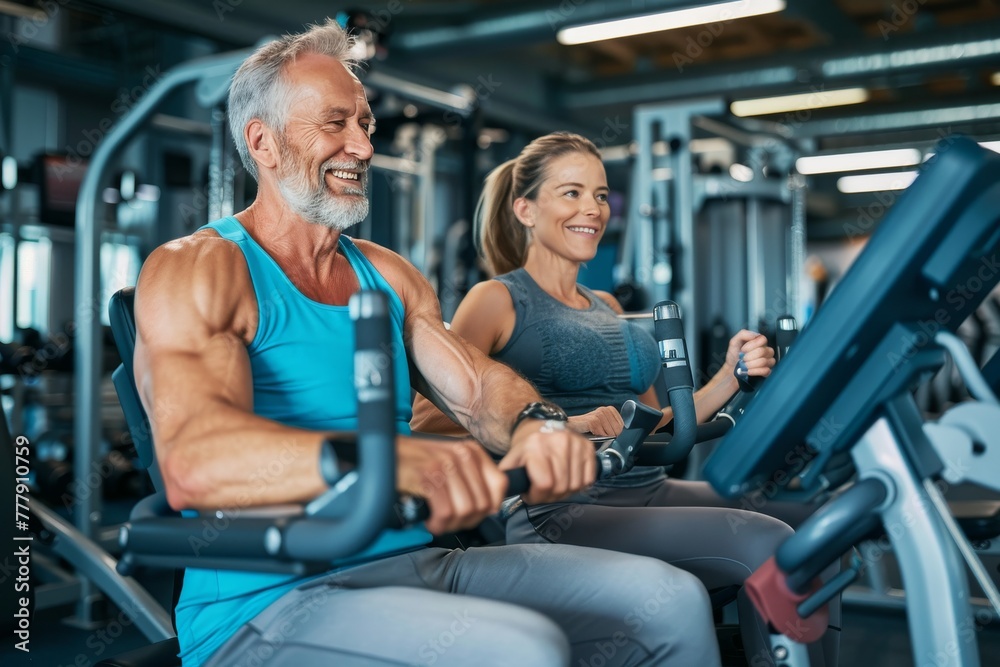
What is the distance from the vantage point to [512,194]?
225 centimetres

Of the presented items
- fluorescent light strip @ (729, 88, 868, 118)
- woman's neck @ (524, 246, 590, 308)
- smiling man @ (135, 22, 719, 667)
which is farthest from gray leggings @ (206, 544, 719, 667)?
fluorescent light strip @ (729, 88, 868, 118)

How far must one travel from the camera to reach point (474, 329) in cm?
192

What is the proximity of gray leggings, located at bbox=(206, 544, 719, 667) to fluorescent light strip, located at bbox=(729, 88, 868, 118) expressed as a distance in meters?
9.32

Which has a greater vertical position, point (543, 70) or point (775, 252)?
point (543, 70)

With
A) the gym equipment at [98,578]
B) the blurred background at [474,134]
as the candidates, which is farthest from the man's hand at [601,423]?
the blurred background at [474,134]

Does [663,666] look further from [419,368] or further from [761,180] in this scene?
[761,180]

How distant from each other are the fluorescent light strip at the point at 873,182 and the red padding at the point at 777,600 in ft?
38.0

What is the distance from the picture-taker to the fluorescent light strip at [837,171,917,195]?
12.0m

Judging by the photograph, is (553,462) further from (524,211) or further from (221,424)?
(524,211)

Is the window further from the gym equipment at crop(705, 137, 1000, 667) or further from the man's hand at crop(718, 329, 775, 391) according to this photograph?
the gym equipment at crop(705, 137, 1000, 667)

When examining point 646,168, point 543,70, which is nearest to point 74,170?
point 646,168

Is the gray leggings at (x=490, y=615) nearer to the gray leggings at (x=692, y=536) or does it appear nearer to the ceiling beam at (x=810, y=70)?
the gray leggings at (x=692, y=536)

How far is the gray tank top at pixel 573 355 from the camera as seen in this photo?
1.95m

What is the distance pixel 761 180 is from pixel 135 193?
11.9ft
